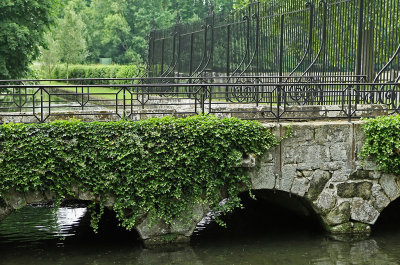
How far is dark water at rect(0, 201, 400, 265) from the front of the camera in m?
10.1

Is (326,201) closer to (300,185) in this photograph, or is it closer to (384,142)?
(300,185)

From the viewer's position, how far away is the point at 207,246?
35.8ft

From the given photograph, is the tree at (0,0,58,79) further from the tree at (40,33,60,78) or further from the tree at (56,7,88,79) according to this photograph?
the tree at (56,7,88,79)

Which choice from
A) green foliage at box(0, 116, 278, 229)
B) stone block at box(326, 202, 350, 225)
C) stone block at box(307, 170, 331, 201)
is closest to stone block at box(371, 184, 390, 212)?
stone block at box(326, 202, 350, 225)

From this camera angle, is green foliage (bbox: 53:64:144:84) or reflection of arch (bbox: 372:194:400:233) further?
green foliage (bbox: 53:64:144:84)

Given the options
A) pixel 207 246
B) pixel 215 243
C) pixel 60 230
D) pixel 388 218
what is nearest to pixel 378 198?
pixel 388 218

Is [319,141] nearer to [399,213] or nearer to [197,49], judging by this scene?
[399,213]

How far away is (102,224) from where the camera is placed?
12.8 metres

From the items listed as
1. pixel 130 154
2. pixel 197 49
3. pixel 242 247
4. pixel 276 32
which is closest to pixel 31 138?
pixel 130 154

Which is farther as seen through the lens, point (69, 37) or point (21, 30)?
point (69, 37)

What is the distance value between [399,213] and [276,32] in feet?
18.3

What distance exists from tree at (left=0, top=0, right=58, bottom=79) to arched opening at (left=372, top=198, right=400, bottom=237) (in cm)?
1189

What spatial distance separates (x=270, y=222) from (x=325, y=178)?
2.31 metres

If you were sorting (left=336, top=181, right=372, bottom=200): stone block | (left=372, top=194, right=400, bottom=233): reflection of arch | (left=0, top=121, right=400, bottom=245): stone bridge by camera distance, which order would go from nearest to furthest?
(left=0, top=121, right=400, bottom=245): stone bridge → (left=336, top=181, right=372, bottom=200): stone block → (left=372, top=194, right=400, bottom=233): reflection of arch
